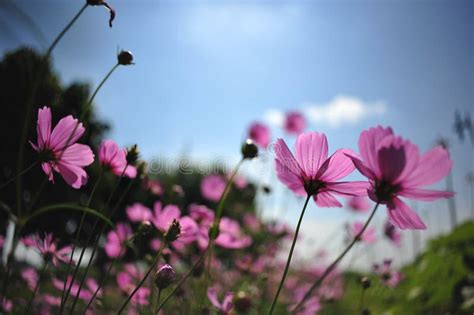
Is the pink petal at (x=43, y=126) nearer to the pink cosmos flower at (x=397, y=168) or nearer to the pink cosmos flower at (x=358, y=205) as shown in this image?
the pink cosmos flower at (x=397, y=168)

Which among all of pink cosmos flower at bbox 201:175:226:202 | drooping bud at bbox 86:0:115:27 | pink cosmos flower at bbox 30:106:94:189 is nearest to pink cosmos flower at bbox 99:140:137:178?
pink cosmos flower at bbox 30:106:94:189

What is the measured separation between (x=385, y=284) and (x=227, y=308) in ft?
2.09

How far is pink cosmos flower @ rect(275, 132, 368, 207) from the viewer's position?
0.52 metres

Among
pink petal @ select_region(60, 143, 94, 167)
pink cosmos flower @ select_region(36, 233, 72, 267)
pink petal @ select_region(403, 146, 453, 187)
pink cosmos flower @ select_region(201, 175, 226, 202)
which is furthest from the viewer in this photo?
pink cosmos flower @ select_region(201, 175, 226, 202)

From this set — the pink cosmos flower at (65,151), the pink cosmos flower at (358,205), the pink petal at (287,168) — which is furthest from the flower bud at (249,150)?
the pink cosmos flower at (358,205)

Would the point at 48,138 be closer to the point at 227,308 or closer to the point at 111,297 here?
the point at 227,308

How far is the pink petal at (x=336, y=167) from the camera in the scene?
0.51 m

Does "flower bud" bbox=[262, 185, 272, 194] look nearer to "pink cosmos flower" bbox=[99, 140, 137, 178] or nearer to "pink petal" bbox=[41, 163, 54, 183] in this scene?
"pink cosmos flower" bbox=[99, 140, 137, 178]

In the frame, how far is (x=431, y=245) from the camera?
2.10m

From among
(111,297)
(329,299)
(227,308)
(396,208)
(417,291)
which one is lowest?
(111,297)

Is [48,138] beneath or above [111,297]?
above

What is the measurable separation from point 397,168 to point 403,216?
2.9 inches

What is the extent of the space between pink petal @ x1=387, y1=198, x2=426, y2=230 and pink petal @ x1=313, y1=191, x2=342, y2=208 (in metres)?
0.09

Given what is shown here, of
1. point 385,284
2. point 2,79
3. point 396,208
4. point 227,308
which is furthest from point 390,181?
point 2,79
